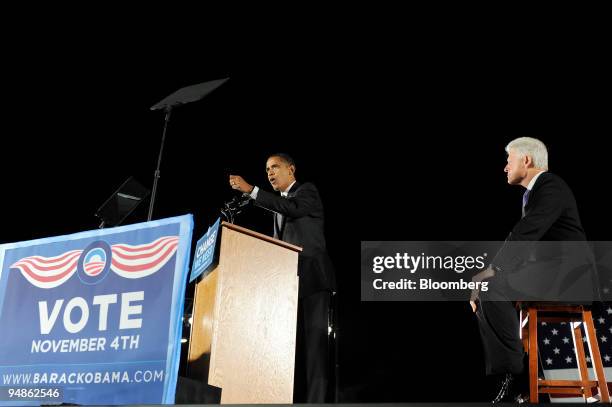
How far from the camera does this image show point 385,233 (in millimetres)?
5207

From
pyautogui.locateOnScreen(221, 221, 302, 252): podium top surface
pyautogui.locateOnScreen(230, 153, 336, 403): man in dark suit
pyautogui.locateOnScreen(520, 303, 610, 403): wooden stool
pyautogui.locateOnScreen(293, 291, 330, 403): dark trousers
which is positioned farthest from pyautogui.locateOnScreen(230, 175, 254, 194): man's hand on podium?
pyautogui.locateOnScreen(520, 303, 610, 403): wooden stool

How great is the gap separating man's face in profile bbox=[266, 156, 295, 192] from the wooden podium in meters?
0.73

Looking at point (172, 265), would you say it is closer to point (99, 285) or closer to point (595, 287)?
point (99, 285)

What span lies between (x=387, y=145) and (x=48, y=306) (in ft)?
12.6

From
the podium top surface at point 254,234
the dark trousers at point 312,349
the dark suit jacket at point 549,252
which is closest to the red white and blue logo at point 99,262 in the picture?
the podium top surface at point 254,234

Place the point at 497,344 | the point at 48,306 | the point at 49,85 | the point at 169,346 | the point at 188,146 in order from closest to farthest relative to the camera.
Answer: the point at 169,346, the point at 48,306, the point at 497,344, the point at 49,85, the point at 188,146

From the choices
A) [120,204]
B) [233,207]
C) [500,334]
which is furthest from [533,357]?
[120,204]

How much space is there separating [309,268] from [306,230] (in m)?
0.23

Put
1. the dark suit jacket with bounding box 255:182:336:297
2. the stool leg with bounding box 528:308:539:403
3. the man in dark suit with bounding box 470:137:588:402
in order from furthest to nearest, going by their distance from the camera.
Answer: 1. the dark suit jacket with bounding box 255:182:336:297
2. the man in dark suit with bounding box 470:137:588:402
3. the stool leg with bounding box 528:308:539:403

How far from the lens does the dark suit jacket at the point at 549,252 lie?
2.08 metres

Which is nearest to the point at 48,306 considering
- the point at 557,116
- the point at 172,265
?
the point at 172,265

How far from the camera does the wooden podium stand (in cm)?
198

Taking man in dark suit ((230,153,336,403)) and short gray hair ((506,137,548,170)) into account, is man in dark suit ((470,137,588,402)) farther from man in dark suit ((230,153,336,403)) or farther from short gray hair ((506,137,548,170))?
man in dark suit ((230,153,336,403))

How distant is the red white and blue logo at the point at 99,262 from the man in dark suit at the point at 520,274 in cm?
117
